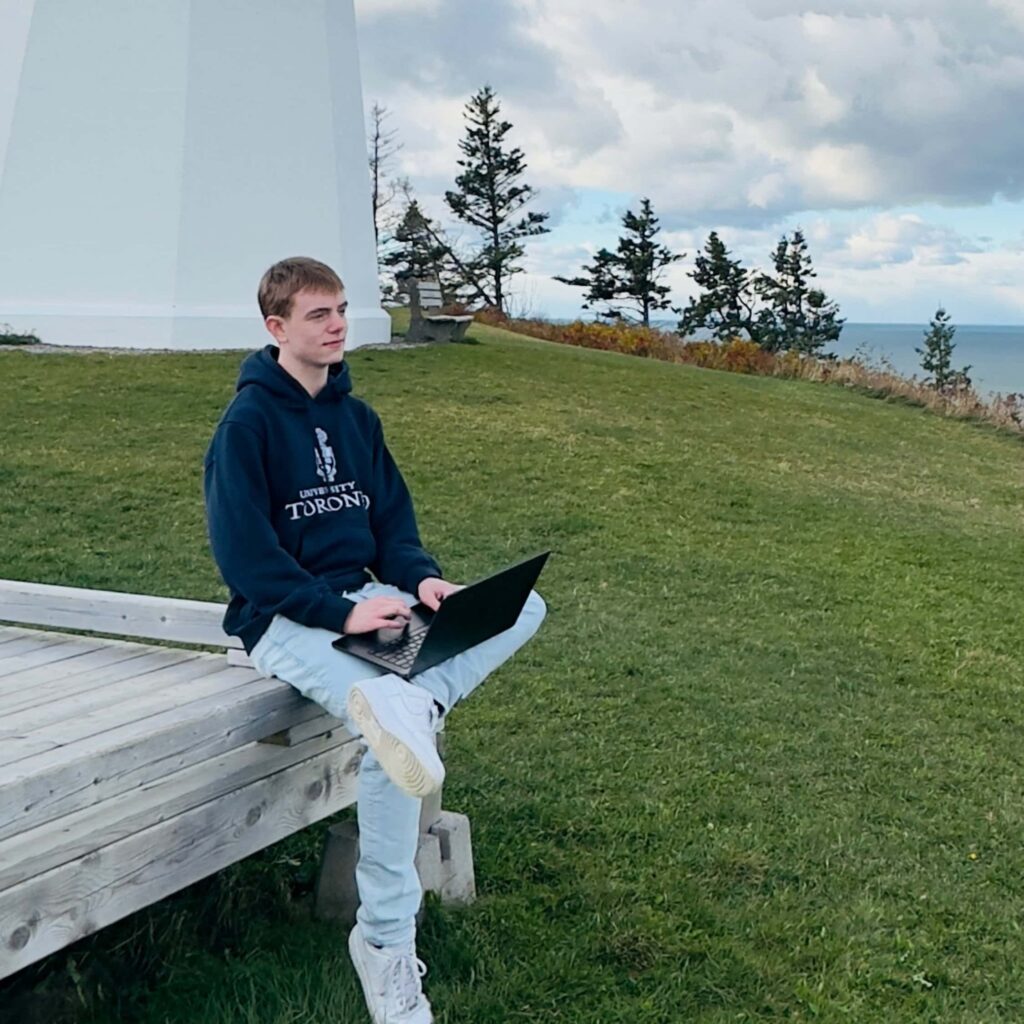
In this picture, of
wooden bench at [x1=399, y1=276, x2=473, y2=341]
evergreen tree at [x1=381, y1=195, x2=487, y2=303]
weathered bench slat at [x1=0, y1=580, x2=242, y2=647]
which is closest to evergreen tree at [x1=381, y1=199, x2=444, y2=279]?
evergreen tree at [x1=381, y1=195, x2=487, y2=303]

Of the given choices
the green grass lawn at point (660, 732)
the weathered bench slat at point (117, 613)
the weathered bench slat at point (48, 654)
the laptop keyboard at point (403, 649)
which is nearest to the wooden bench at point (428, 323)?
the green grass lawn at point (660, 732)

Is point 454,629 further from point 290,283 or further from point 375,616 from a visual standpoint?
point 290,283

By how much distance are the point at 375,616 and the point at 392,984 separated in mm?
808

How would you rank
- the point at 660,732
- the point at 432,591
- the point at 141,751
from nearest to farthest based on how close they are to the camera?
the point at 141,751 → the point at 432,591 → the point at 660,732

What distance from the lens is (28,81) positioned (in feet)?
A: 46.9

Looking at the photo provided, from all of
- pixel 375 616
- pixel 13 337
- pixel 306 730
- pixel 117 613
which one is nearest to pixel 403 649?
pixel 375 616

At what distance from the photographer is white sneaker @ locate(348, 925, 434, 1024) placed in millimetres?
2691

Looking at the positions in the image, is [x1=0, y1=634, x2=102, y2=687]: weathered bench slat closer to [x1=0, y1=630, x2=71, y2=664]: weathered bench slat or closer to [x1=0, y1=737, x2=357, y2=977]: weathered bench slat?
[x1=0, y1=630, x2=71, y2=664]: weathered bench slat

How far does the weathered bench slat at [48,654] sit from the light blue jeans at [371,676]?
27.7 inches

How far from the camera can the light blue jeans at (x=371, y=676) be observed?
276 cm

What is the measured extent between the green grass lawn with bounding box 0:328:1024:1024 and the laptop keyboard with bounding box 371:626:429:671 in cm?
74

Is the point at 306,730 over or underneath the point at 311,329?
underneath

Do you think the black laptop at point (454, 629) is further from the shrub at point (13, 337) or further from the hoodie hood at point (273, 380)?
the shrub at point (13, 337)

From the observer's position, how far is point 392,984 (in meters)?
2.71
